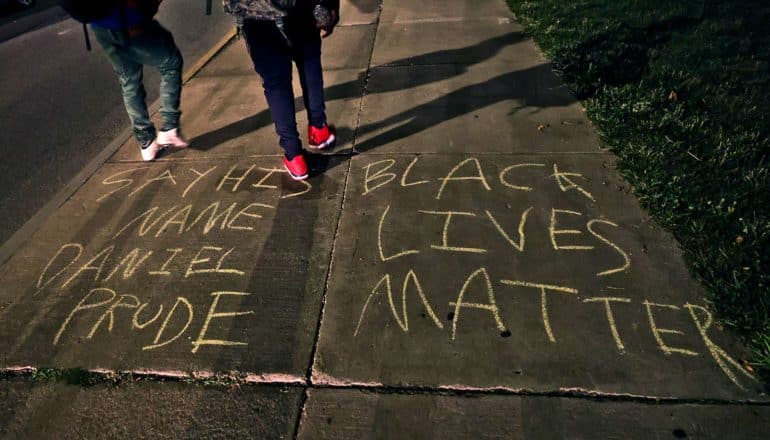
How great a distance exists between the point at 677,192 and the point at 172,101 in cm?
358

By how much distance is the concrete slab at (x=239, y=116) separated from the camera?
13.0 ft

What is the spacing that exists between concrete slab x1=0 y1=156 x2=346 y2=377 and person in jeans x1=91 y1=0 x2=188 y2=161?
0.34 metres

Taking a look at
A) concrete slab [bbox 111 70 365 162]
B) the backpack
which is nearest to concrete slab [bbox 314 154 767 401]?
concrete slab [bbox 111 70 365 162]

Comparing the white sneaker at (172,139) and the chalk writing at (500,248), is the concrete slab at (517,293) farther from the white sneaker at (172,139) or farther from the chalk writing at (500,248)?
the white sneaker at (172,139)

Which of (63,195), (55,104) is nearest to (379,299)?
(63,195)

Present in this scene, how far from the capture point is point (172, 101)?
3.80m

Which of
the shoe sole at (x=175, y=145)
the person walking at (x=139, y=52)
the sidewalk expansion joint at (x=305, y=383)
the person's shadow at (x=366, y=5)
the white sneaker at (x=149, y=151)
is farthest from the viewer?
the person's shadow at (x=366, y=5)

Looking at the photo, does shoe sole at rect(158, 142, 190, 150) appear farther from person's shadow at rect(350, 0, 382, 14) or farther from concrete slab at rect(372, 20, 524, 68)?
person's shadow at rect(350, 0, 382, 14)

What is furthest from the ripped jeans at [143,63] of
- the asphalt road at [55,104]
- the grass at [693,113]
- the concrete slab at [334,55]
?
the grass at [693,113]

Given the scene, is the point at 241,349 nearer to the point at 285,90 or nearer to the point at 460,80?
the point at 285,90

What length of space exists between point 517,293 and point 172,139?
2942 millimetres

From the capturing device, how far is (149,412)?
209cm

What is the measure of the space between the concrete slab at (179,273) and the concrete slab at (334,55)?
2.05m

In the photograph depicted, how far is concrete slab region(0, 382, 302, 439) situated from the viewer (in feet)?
6.61
